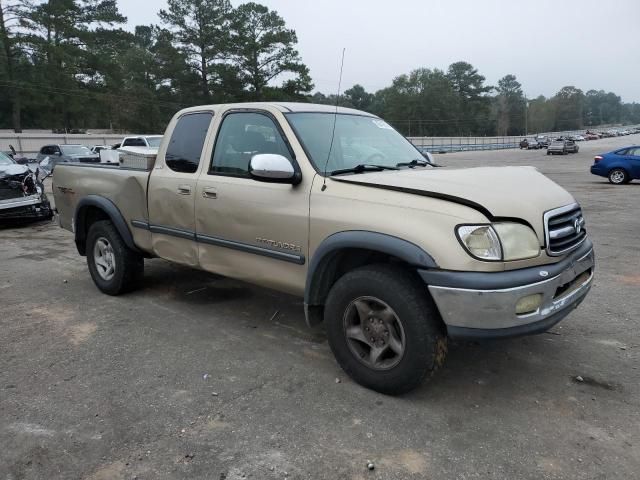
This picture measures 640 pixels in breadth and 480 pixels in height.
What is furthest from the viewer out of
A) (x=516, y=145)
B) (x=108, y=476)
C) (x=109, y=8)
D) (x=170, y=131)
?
(x=516, y=145)

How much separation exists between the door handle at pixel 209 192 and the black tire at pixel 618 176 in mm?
18624

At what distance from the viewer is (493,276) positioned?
9.30ft

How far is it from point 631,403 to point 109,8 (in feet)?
207

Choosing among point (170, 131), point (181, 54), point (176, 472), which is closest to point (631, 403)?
point (176, 472)

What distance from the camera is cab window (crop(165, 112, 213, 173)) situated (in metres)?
4.51

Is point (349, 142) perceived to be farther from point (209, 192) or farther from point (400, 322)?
point (400, 322)

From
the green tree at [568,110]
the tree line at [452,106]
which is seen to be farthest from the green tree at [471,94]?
the green tree at [568,110]

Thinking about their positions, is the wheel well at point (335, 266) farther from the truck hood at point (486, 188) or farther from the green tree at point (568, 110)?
the green tree at point (568, 110)

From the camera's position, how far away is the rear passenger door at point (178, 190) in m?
4.46

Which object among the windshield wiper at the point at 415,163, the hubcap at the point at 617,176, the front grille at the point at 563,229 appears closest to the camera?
the front grille at the point at 563,229

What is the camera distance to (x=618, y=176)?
1869 centimetres

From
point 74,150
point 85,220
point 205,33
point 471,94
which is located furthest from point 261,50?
point 471,94

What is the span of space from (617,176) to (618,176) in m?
0.04

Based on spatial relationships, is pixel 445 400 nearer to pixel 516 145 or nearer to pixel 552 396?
pixel 552 396
